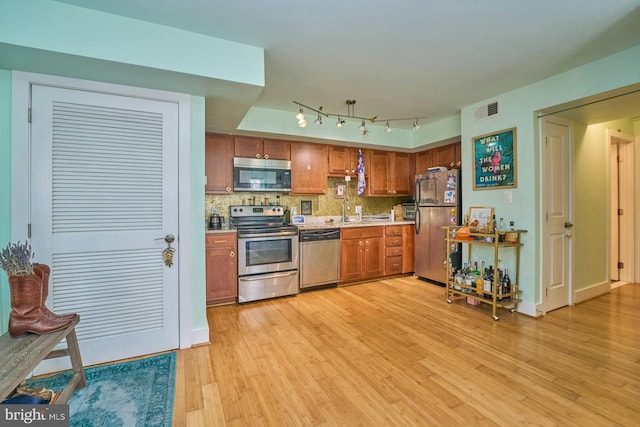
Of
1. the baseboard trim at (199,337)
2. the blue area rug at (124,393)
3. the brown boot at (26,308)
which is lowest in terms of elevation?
the blue area rug at (124,393)

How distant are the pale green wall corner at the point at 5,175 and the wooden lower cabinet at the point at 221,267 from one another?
1.68 m

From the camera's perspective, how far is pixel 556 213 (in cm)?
326

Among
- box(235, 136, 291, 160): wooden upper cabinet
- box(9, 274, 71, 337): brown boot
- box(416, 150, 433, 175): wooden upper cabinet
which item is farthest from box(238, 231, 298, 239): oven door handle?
box(416, 150, 433, 175): wooden upper cabinet

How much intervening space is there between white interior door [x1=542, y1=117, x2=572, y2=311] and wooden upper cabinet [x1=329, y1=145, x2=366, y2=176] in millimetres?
2520

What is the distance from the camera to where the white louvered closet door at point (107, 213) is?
6.82ft

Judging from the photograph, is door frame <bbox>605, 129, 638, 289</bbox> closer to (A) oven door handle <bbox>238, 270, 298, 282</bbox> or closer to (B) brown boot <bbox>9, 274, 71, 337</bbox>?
(A) oven door handle <bbox>238, 270, 298, 282</bbox>

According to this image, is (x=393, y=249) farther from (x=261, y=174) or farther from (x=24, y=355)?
(x=24, y=355)

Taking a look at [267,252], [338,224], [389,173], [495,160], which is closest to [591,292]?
→ [495,160]

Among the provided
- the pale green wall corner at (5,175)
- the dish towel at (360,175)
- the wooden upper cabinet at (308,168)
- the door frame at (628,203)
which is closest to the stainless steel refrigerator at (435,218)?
the dish towel at (360,175)

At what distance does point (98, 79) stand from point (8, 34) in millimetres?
503

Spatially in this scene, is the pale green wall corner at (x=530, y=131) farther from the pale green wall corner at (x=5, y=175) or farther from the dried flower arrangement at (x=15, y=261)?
the pale green wall corner at (x=5, y=175)

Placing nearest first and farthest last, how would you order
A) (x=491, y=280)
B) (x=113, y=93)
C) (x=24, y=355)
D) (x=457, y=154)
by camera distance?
1. (x=24, y=355)
2. (x=113, y=93)
3. (x=491, y=280)
4. (x=457, y=154)

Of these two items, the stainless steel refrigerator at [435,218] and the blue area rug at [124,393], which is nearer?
the blue area rug at [124,393]

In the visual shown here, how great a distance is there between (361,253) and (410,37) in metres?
3.01
